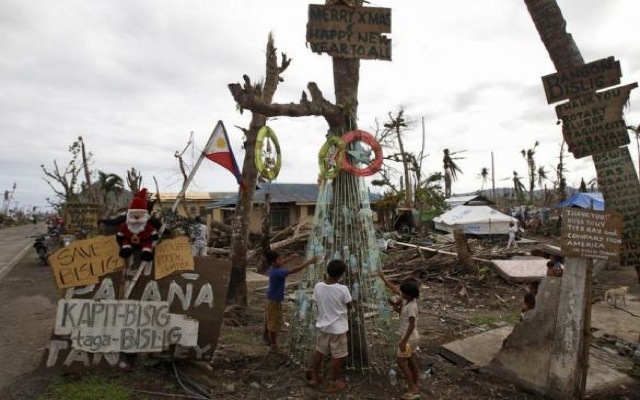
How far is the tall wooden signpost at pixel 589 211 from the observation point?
4824mm

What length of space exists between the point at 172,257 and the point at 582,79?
16.3 ft

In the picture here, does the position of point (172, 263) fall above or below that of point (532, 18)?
below

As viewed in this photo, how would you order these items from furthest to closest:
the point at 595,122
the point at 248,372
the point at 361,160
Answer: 1. the point at 361,160
2. the point at 248,372
3. the point at 595,122

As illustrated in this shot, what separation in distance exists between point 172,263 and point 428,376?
3197 mm

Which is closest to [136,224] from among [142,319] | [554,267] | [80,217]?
[142,319]

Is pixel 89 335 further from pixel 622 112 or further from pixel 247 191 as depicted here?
pixel 622 112

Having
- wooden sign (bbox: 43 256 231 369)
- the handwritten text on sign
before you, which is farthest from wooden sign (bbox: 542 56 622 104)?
the handwritten text on sign

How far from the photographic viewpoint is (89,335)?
4922 millimetres

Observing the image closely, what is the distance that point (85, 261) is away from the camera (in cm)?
504

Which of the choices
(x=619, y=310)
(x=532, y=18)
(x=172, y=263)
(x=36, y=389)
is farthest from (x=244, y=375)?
(x=619, y=310)

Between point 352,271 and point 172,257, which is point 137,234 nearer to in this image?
point 172,257

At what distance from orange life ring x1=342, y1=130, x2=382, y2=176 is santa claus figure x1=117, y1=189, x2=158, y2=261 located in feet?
7.47

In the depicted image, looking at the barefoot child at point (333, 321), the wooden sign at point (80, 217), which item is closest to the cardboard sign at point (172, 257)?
the barefoot child at point (333, 321)

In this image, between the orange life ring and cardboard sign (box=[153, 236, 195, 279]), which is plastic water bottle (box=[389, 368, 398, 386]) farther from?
cardboard sign (box=[153, 236, 195, 279])
